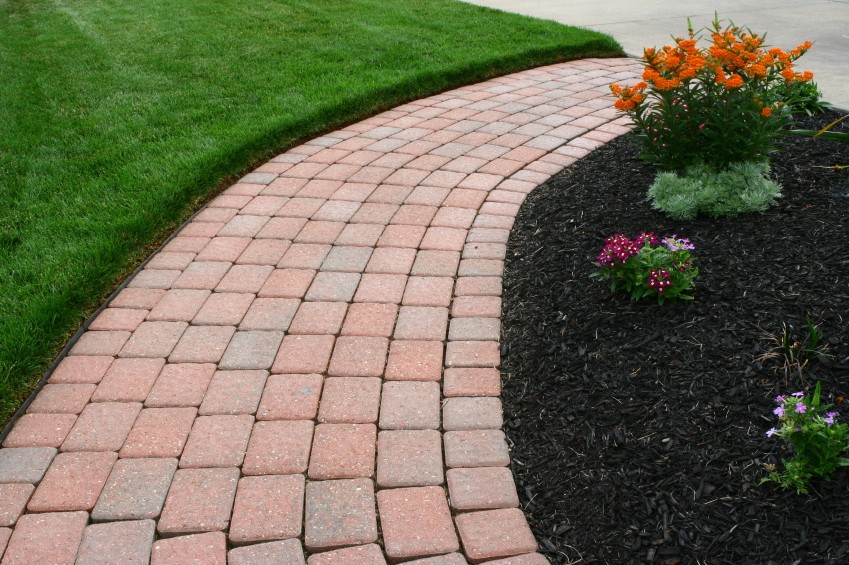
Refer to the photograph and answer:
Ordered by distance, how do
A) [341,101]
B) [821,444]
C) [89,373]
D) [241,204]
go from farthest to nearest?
[341,101]
[241,204]
[89,373]
[821,444]

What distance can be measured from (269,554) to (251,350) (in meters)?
0.99

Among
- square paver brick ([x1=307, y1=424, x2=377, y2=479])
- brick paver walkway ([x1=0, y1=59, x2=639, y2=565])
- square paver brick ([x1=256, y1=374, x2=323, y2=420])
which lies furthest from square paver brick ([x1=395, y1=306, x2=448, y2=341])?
square paver brick ([x1=307, y1=424, x2=377, y2=479])

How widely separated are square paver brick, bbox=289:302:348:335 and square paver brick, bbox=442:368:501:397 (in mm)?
546

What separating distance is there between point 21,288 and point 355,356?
1528 millimetres

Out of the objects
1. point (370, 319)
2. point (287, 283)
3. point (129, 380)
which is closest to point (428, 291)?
point (370, 319)

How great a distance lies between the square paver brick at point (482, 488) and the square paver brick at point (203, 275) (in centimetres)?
157

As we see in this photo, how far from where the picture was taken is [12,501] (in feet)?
7.54

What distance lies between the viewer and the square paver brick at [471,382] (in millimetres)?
2721

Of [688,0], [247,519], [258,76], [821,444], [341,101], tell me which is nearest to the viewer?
[821,444]

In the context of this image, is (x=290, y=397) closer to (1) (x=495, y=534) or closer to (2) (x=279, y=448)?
(2) (x=279, y=448)

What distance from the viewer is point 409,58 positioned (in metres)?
6.43

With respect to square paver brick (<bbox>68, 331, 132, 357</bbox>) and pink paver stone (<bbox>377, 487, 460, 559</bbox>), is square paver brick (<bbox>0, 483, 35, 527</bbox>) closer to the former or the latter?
square paver brick (<bbox>68, 331, 132, 357</bbox>)

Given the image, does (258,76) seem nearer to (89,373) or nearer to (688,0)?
(89,373)

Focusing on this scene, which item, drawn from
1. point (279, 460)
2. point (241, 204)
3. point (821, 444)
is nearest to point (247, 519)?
point (279, 460)
